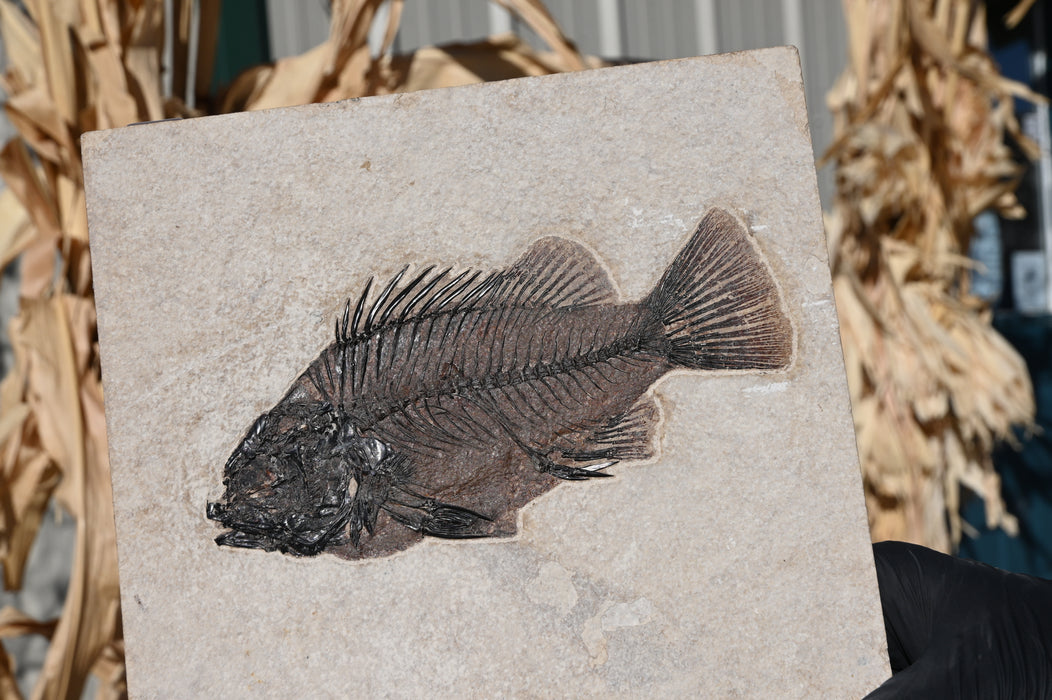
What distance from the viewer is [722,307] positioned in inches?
35.9

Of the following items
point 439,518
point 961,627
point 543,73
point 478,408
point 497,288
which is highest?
point 543,73

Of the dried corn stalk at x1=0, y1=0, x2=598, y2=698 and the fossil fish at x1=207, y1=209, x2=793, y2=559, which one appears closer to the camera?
the fossil fish at x1=207, y1=209, x2=793, y2=559

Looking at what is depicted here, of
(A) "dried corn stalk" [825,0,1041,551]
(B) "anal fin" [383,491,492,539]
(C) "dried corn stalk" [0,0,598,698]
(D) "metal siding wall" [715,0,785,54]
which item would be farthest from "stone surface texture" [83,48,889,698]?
(D) "metal siding wall" [715,0,785,54]

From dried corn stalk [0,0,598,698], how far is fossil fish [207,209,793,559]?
17.9 inches

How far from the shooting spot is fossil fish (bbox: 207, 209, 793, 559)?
906mm

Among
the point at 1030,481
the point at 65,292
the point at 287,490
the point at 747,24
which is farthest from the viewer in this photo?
the point at 1030,481

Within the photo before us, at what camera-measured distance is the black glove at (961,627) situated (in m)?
0.87

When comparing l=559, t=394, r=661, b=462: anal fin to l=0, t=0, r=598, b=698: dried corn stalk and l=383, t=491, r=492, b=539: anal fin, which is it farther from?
l=0, t=0, r=598, b=698: dried corn stalk

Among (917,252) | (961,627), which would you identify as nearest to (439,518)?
(961,627)

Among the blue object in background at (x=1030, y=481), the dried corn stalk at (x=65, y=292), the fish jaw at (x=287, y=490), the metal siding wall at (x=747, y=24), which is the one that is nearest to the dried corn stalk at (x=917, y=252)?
the metal siding wall at (x=747, y=24)

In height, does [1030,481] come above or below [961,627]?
below

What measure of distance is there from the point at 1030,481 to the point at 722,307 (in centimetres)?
217

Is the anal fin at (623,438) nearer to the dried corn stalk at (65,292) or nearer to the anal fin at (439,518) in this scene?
the anal fin at (439,518)

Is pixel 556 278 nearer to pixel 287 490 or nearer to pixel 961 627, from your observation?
pixel 287 490
